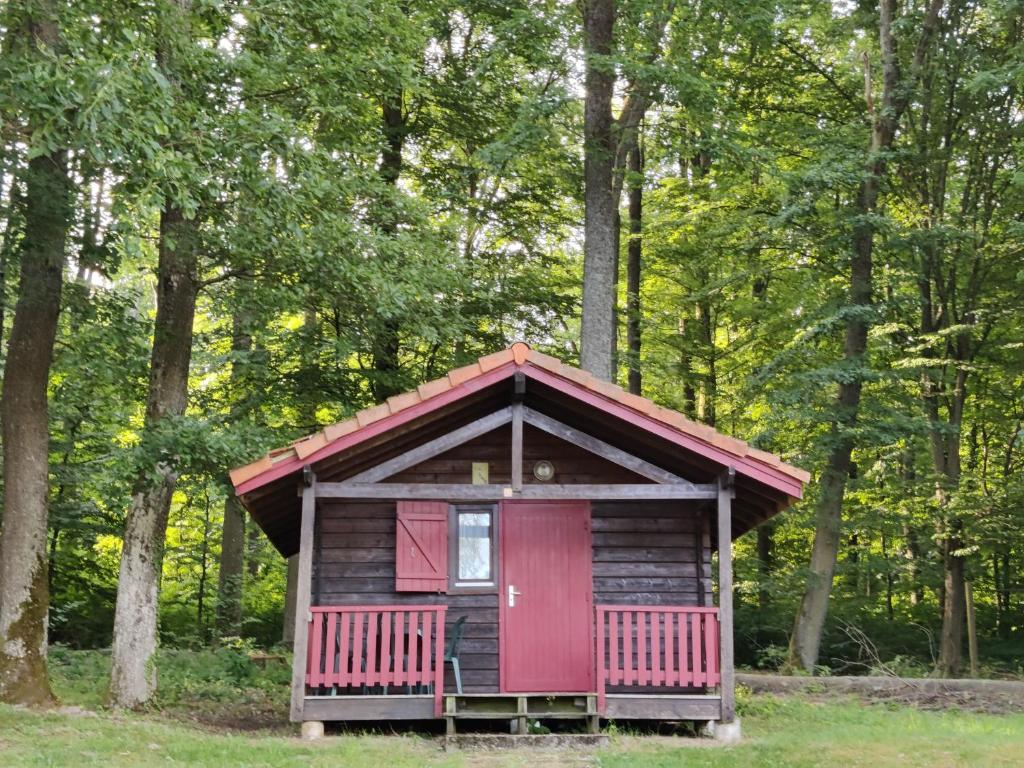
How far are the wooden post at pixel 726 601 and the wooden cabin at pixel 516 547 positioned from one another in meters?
0.02

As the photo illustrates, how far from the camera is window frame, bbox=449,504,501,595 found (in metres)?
10.9

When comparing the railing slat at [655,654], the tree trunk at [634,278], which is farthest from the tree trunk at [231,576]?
the railing slat at [655,654]

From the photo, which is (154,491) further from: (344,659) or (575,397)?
(575,397)

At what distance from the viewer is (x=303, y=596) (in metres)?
9.70

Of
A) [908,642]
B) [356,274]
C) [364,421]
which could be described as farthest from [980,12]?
[364,421]

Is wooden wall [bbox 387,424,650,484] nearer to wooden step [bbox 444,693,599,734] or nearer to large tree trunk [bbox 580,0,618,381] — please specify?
wooden step [bbox 444,693,599,734]

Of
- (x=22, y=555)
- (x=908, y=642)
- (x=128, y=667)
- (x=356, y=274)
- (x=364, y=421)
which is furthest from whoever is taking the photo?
(x=908, y=642)

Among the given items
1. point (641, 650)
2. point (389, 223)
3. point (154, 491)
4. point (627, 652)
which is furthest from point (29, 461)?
point (641, 650)

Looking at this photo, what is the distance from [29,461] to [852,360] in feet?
41.5

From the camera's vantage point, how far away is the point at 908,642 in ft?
65.4

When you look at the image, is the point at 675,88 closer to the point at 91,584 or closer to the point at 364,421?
the point at 364,421

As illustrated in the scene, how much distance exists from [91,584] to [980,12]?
20087 millimetres

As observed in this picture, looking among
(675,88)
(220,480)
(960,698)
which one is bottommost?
(960,698)

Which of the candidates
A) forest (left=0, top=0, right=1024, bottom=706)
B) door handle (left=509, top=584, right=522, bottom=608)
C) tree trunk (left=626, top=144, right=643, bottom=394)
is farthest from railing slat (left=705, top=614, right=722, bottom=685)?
tree trunk (left=626, top=144, right=643, bottom=394)
